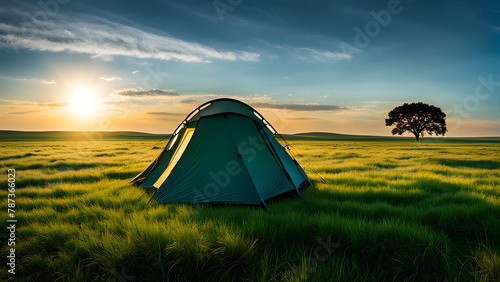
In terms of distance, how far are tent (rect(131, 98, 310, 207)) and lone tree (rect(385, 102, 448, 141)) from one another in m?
61.5

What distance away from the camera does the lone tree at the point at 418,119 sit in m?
54.6

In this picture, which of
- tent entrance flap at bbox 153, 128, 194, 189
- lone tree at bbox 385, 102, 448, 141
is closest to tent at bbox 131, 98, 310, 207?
tent entrance flap at bbox 153, 128, 194, 189

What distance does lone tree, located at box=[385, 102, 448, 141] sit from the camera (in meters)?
54.6

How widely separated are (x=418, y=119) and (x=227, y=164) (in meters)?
64.2

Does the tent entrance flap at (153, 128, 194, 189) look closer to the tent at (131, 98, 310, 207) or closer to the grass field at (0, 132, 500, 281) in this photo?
the tent at (131, 98, 310, 207)

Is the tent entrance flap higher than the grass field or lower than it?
higher

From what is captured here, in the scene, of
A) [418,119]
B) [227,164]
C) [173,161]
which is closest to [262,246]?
[227,164]

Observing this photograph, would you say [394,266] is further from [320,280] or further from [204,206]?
[204,206]

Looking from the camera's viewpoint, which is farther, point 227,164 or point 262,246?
point 227,164

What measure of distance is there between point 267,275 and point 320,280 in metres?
0.62

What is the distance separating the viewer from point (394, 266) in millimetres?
3113

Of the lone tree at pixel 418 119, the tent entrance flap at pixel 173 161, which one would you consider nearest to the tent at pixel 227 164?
the tent entrance flap at pixel 173 161

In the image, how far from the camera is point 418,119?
55625 millimetres

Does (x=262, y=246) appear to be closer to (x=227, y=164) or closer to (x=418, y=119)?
(x=227, y=164)
